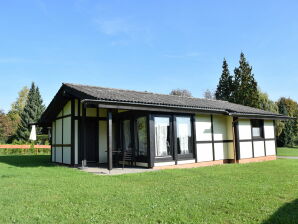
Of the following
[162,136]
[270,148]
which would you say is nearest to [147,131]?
[162,136]

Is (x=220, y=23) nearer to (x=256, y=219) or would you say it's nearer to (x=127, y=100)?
(x=127, y=100)

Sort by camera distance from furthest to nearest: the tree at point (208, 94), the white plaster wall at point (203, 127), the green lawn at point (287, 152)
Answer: the tree at point (208, 94) < the green lawn at point (287, 152) < the white plaster wall at point (203, 127)

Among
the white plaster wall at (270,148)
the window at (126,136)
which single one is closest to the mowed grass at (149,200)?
the window at (126,136)

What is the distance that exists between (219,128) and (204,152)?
1674mm

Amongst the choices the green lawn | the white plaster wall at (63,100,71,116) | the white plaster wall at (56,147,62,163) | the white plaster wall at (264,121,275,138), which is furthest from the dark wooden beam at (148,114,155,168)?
the green lawn

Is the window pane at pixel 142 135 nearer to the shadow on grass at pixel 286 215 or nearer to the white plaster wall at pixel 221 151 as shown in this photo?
the white plaster wall at pixel 221 151

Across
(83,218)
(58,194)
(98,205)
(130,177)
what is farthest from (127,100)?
(83,218)

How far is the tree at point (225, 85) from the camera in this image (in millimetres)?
35750

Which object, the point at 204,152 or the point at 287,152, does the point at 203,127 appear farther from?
the point at 287,152

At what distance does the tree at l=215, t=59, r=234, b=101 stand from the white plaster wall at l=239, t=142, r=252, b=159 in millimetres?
22894

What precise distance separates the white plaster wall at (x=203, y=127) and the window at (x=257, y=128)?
3.28 m

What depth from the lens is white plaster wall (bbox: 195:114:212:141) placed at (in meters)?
11.9

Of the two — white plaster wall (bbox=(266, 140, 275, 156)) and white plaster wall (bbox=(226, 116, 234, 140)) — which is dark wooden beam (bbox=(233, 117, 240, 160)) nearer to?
white plaster wall (bbox=(226, 116, 234, 140))

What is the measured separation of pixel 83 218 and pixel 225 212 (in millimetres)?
2371
